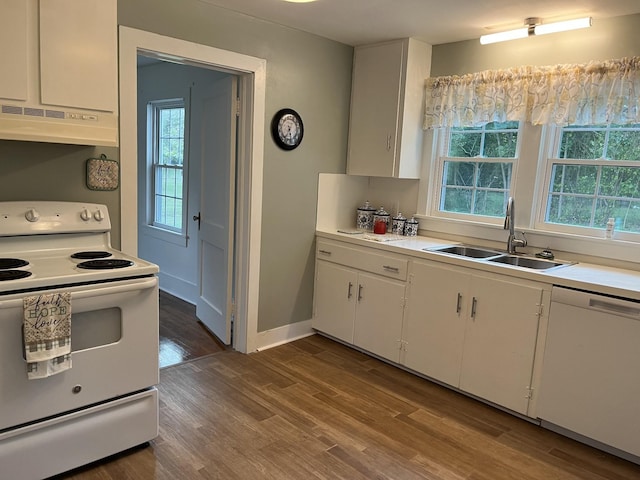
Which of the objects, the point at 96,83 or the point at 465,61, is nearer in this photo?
the point at 96,83

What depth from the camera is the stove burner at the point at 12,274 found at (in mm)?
1829

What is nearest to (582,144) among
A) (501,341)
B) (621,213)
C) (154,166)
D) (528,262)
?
(621,213)

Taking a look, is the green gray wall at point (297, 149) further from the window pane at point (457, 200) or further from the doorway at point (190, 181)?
the window pane at point (457, 200)

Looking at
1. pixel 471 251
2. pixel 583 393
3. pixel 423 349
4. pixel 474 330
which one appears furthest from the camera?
pixel 471 251

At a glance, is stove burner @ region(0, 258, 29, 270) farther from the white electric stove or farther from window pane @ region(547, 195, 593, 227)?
window pane @ region(547, 195, 593, 227)

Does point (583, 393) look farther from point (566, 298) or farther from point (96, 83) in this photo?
point (96, 83)

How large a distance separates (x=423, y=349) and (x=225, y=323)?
56.8 inches

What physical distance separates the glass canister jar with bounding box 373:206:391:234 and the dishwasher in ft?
5.04

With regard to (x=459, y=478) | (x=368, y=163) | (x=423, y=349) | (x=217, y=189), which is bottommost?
(x=459, y=478)

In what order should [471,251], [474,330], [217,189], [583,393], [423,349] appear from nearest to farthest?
1. [583,393]
2. [474,330]
3. [423,349]
4. [471,251]
5. [217,189]

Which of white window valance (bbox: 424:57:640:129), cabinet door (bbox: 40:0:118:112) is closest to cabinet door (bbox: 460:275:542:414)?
white window valance (bbox: 424:57:640:129)

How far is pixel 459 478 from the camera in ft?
7.32

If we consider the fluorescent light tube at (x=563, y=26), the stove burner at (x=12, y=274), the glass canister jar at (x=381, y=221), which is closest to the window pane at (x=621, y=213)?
the fluorescent light tube at (x=563, y=26)

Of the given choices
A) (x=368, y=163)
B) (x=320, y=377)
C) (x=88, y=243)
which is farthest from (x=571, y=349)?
(x=88, y=243)
